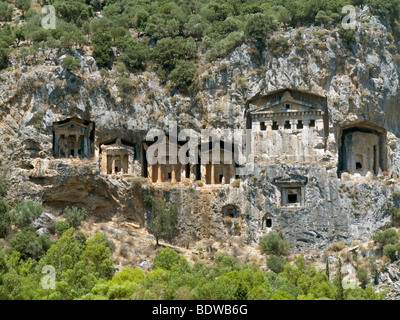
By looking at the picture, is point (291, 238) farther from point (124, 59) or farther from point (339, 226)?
point (124, 59)

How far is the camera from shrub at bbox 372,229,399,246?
54.1 m

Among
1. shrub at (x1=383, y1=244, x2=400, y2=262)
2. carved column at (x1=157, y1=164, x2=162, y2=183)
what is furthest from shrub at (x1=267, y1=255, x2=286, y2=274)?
carved column at (x1=157, y1=164, x2=162, y2=183)

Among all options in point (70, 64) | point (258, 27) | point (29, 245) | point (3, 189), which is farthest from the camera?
point (258, 27)

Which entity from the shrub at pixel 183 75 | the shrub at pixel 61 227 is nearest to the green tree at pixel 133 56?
the shrub at pixel 183 75

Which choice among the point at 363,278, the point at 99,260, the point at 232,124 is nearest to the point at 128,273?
the point at 99,260

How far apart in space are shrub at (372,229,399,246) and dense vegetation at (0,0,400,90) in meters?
15.4

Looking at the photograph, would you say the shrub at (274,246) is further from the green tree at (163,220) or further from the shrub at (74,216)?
the shrub at (74,216)

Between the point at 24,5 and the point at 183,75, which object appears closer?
the point at 183,75

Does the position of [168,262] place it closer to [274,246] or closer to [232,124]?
[274,246]

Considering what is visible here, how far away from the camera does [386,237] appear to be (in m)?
54.2

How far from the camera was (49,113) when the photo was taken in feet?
194

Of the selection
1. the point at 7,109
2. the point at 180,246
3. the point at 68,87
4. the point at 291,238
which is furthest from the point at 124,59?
the point at 291,238

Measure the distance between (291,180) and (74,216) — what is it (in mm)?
16304
